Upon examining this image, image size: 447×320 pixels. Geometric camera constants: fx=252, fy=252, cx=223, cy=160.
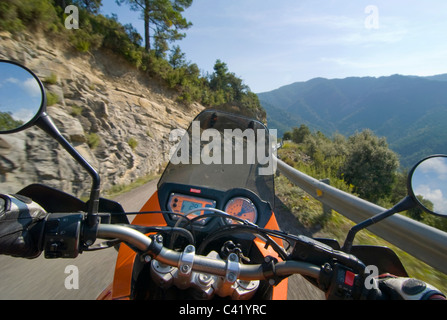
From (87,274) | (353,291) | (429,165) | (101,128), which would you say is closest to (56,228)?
(353,291)

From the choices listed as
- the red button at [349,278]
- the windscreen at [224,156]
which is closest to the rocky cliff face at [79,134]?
the windscreen at [224,156]

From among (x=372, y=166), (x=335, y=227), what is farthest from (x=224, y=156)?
(x=372, y=166)

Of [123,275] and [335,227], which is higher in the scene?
[123,275]

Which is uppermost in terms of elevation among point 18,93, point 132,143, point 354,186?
point 18,93

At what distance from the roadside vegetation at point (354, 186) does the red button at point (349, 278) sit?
2271 mm

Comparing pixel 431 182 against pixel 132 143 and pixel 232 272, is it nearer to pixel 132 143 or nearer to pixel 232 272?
pixel 232 272

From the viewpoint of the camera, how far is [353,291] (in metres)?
0.99

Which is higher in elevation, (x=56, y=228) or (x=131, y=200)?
(x=56, y=228)

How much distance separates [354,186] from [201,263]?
36.0ft

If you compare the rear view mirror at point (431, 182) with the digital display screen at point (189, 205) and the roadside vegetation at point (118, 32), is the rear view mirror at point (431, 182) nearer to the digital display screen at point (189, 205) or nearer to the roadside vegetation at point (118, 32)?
the digital display screen at point (189, 205)

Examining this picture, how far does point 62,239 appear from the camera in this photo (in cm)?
106

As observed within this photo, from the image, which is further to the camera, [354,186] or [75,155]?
[354,186]
